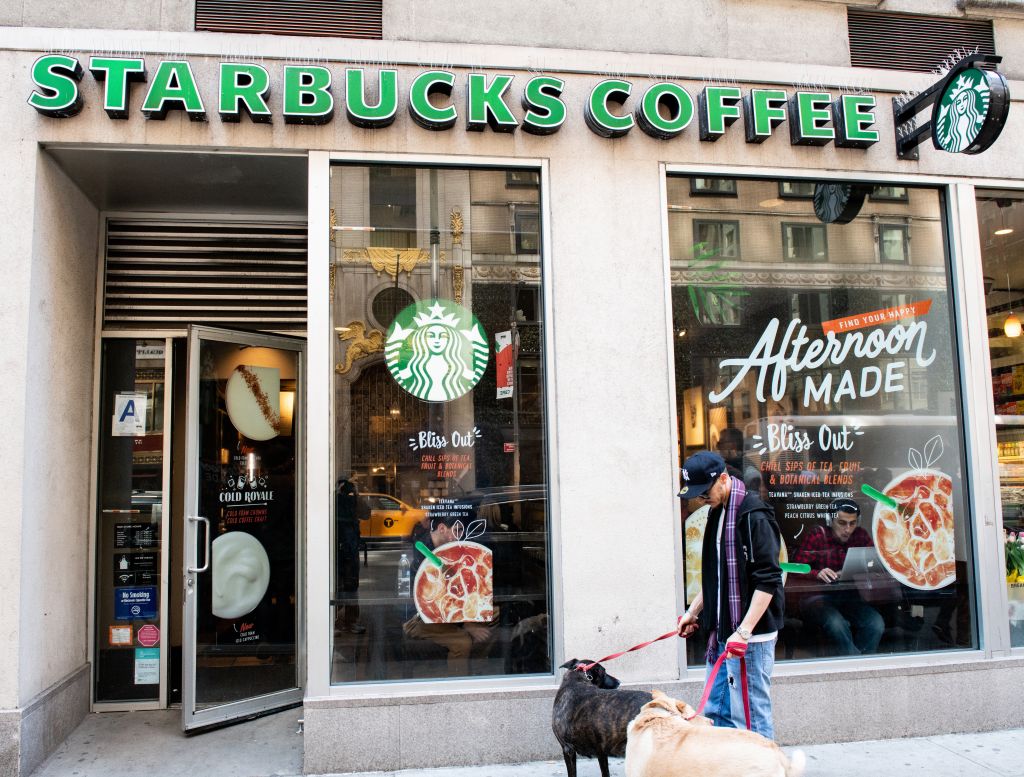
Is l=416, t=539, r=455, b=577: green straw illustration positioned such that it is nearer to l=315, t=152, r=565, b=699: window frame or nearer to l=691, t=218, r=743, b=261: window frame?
l=315, t=152, r=565, b=699: window frame

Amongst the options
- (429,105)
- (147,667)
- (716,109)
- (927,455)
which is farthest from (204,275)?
(927,455)

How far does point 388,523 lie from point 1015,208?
5.52 meters

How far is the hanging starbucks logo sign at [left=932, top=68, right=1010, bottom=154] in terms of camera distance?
491cm

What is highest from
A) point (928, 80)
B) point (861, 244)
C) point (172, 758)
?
point (928, 80)

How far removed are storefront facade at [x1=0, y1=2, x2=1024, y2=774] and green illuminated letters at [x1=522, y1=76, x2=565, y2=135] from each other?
3 cm

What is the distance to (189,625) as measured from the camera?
18.0 ft

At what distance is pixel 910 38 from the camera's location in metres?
6.12

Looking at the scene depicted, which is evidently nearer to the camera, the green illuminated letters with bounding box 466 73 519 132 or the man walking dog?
the man walking dog

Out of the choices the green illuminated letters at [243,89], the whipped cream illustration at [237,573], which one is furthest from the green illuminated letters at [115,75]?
the whipped cream illustration at [237,573]

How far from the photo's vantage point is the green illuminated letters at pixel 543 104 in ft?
17.4

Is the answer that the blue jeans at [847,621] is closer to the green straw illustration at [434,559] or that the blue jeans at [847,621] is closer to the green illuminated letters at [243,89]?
the green straw illustration at [434,559]

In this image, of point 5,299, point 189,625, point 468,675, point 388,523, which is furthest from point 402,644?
point 5,299

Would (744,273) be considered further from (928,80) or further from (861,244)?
(928,80)

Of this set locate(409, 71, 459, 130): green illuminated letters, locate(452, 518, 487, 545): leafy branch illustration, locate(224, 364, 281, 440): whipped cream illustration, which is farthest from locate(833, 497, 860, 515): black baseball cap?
locate(224, 364, 281, 440): whipped cream illustration
